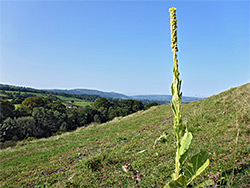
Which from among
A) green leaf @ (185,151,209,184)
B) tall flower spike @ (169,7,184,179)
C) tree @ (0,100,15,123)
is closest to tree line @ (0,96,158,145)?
→ tree @ (0,100,15,123)

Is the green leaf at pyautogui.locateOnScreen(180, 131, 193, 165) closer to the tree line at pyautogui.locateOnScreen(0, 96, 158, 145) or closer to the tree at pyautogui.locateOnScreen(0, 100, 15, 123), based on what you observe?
the tree line at pyautogui.locateOnScreen(0, 96, 158, 145)

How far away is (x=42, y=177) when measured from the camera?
711 centimetres

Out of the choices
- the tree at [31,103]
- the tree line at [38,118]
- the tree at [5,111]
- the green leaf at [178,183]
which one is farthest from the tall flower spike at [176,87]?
the tree at [31,103]

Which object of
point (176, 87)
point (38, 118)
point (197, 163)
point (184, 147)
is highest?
point (176, 87)

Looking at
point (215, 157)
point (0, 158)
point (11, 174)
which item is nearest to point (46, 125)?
point (0, 158)

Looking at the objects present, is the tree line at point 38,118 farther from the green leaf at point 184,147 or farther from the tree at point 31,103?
the green leaf at point 184,147

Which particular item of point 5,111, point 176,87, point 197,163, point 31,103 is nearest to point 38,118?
point 5,111

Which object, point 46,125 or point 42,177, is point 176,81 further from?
point 46,125

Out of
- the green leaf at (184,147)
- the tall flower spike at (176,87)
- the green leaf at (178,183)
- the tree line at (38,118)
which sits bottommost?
the tree line at (38,118)

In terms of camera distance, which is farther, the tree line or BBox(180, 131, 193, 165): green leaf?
the tree line

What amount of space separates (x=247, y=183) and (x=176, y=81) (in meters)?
2.48

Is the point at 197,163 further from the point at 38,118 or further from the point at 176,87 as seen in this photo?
the point at 38,118

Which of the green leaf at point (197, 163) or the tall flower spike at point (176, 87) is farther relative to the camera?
the green leaf at point (197, 163)

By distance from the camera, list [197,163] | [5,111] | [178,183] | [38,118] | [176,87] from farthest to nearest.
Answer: [38,118] < [5,111] < [197,163] < [176,87] < [178,183]
